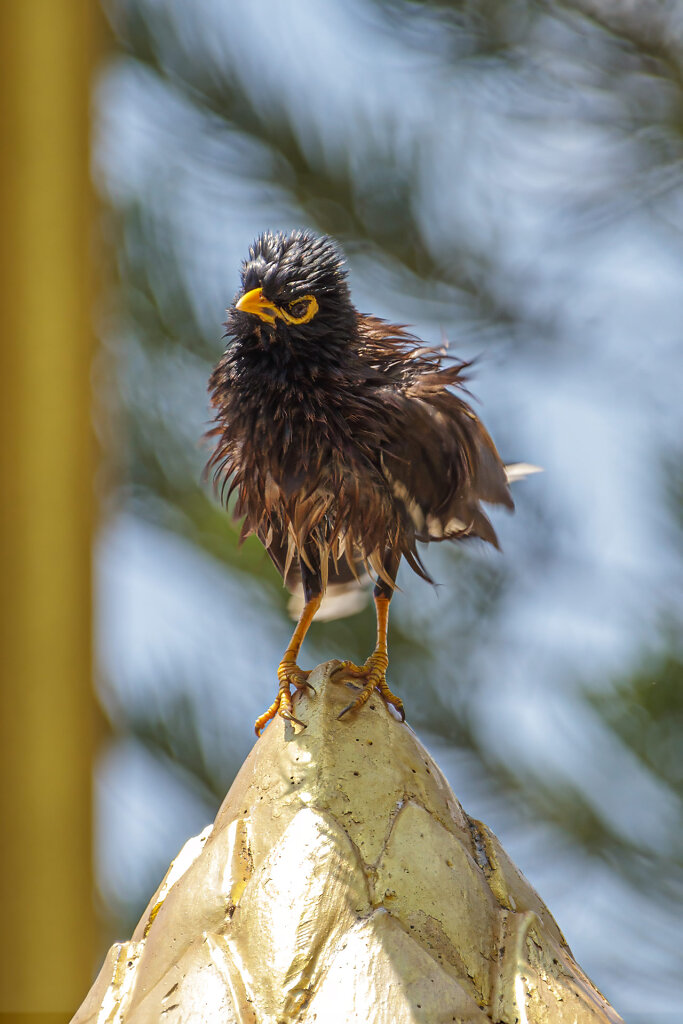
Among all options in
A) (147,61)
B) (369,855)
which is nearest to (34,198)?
(147,61)

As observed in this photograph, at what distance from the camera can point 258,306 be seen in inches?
32.0

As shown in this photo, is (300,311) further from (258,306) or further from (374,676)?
(374,676)

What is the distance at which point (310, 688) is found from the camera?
2.85ft

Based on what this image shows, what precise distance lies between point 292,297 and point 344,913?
0.51 meters

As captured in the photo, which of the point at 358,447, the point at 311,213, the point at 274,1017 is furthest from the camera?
the point at 311,213

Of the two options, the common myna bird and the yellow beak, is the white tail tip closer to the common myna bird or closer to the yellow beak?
the common myna bird

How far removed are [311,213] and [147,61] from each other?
45 cm

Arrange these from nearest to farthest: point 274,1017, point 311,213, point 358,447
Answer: point 274,1017
point 358,447
point 311,213

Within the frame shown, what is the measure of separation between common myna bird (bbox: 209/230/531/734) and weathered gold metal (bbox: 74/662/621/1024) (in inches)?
2.7

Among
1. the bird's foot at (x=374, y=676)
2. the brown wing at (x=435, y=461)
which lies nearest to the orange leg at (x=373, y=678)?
the bird's foot at (x=374, y=676)

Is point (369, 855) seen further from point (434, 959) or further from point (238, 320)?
point (238, 320)

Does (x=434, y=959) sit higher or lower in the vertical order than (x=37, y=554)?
lower

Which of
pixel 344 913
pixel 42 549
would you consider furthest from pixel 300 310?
pixel 42 549

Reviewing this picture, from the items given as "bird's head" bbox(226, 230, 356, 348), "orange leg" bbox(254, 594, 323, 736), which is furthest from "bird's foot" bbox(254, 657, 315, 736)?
"bird's head" bbox(226, 230, 356, 348)
